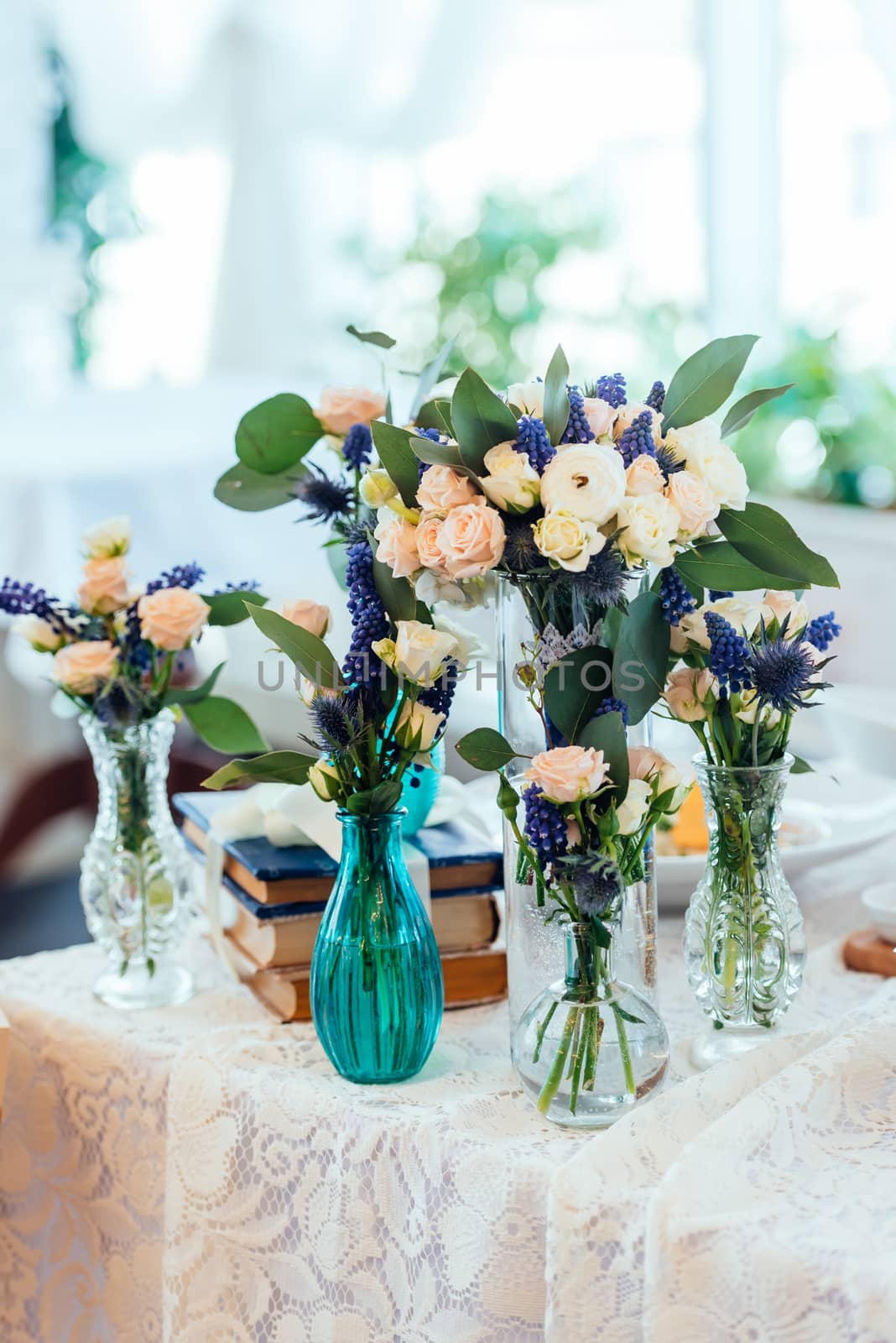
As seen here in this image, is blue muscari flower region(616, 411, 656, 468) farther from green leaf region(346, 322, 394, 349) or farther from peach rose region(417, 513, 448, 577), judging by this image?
green leaf region(346, 322, 394, 349)

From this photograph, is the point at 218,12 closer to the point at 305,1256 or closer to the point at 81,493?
the point at 81,493

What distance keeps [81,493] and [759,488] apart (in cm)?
168

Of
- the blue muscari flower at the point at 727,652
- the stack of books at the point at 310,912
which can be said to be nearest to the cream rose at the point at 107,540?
the stack of books at the point at 310,912

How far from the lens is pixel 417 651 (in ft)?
2.47

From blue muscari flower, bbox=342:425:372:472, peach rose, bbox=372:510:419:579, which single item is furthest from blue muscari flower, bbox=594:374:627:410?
blue muscari flower, bbox=342:425:372:472

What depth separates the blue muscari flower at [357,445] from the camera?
37.5 inches

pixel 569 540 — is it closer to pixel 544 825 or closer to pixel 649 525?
pixel 649 525

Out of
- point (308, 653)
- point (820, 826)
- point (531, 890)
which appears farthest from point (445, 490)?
point (820, 826)

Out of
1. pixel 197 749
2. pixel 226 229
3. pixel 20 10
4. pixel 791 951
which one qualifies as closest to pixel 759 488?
pixel 197 749

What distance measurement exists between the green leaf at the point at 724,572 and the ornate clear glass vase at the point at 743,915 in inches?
4.2

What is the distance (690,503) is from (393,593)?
0.59ft

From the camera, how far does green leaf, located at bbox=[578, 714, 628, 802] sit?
2.36 ft

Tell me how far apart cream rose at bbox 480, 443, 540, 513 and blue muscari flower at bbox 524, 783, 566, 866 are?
0.15m

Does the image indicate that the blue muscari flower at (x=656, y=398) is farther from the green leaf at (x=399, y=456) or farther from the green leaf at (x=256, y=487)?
the green leaf at (x=256, y=487)
